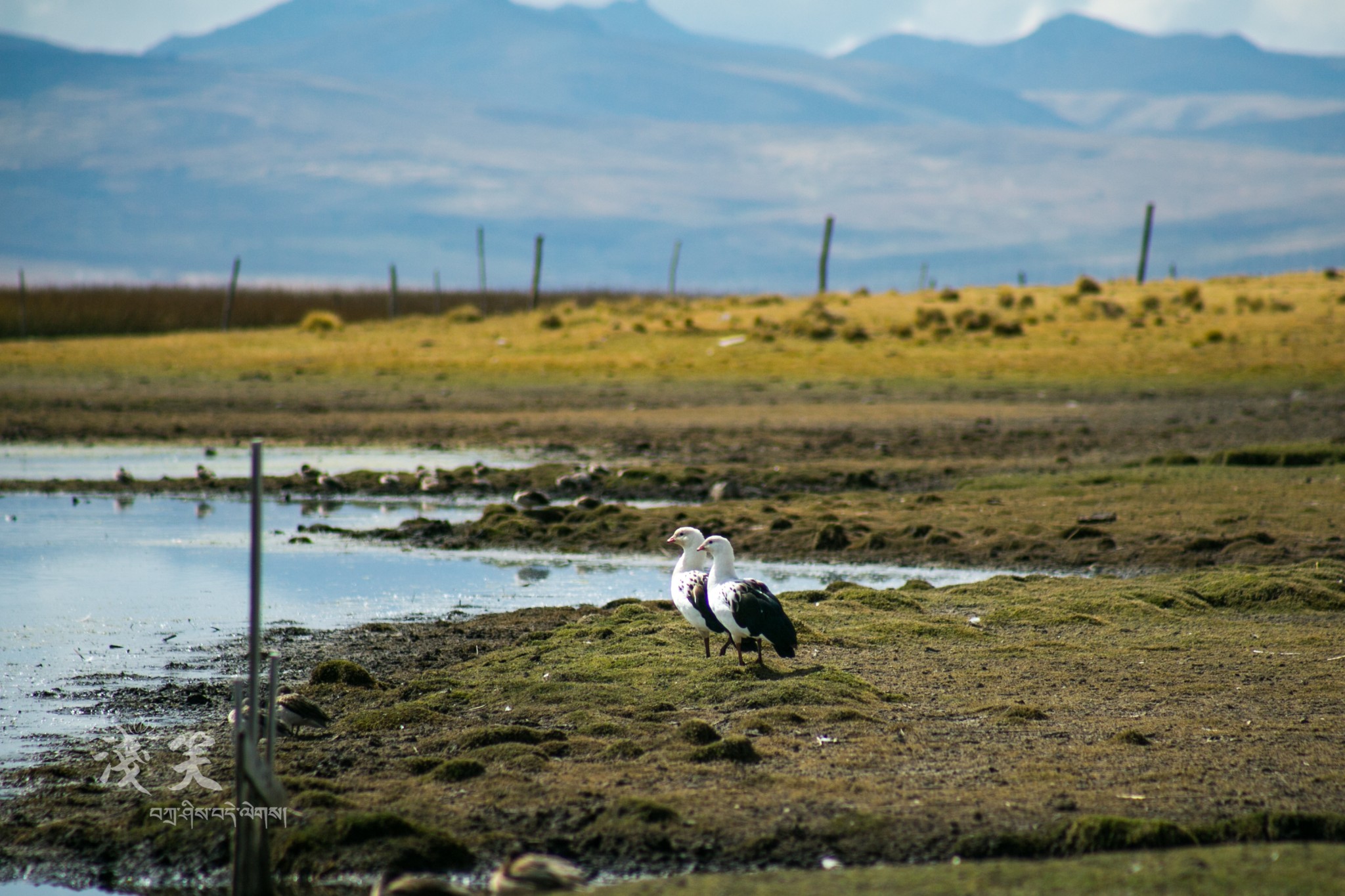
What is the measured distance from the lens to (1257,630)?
9836mm

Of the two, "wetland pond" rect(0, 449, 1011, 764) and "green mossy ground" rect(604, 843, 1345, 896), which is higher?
A: "green mossy ground" rect(604, 843, 1345, 896)

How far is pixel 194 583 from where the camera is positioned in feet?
39.5

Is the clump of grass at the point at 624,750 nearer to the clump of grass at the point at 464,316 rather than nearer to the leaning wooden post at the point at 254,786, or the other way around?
the leaning wooden post at the point at 254,786

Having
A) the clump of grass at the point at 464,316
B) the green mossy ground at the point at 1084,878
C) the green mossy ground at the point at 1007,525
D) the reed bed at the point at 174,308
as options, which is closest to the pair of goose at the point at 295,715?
Result: the green mossy ground at the point at 1084,878

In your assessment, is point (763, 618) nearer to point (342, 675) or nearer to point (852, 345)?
point (342, 675)

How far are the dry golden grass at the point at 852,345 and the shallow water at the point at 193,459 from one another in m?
10.4

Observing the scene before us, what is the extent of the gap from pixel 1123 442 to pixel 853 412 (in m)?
5.68

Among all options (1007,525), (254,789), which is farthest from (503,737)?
(1007,525)

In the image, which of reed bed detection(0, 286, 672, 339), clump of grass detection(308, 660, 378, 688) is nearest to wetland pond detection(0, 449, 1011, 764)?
clump of grass detection(308, 660, 378, 688)

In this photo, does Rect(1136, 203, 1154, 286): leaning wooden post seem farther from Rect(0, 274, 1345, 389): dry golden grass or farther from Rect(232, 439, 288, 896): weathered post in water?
Rect(232, 439, 288, 896): weathered post in water

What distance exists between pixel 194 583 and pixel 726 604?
5842 millimetres

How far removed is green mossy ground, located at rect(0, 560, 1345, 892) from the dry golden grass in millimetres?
21598

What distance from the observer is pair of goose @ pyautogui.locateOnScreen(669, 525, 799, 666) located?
26.7 feet

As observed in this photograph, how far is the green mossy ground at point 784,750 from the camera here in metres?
5.74
